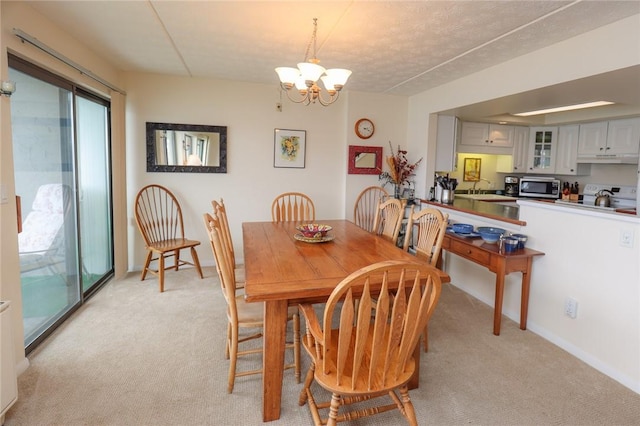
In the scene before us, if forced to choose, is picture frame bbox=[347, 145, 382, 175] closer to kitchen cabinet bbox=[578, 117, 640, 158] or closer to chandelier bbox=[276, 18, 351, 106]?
chandelier bbox=[276, 18, 351, 106]

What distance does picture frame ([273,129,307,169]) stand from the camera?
4.38 m

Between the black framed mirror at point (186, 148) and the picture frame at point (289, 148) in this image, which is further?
the picture frame at point (289, 148)

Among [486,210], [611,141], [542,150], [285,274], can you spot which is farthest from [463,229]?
[542,150]

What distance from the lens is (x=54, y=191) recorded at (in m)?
2.72

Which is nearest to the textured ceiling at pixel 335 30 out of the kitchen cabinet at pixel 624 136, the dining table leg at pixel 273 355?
the dining table leg at pixel 273 355

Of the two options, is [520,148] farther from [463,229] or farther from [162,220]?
[162,220]

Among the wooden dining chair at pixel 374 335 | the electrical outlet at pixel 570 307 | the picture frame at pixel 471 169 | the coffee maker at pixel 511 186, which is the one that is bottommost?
the electrical outlet at pixel 570 307

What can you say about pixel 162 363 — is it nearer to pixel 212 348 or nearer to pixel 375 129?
pixel 212 348

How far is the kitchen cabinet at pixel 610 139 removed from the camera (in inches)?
170

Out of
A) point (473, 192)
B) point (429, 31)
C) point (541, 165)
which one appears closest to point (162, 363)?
point (429, 31)

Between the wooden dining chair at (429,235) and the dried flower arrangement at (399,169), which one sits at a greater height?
the dried flower arrangement at (399,169)

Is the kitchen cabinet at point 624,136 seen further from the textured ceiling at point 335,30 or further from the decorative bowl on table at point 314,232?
the decorative bowl on table at point 314,232

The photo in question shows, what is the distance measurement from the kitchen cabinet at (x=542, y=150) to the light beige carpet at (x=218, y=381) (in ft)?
11.1

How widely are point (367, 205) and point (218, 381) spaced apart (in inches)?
123
